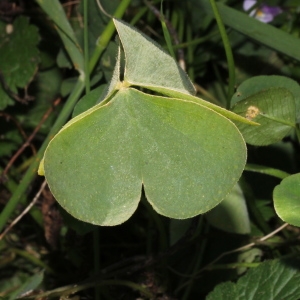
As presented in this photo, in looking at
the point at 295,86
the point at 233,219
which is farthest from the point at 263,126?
the point at 233,219

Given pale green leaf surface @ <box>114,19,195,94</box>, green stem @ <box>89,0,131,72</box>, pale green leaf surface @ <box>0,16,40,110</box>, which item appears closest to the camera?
pale green leaf surface @ <box>114,19,195,94</box>

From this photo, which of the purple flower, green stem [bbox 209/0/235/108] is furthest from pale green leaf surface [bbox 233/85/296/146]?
the purple flower

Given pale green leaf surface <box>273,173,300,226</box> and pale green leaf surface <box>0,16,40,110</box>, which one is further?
pale green leaf surface <box>0,16,40,110</box>

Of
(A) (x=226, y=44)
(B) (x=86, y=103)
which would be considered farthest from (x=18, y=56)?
(A) (x=226, y=44)

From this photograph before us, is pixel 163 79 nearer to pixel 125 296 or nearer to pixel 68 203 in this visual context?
pixel 68 203

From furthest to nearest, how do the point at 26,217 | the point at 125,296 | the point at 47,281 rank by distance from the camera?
the point at 26,217
the point at 47,281
the point at 125,296

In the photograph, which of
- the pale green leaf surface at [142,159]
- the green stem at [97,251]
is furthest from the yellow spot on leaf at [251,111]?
the green stem at [97,251]

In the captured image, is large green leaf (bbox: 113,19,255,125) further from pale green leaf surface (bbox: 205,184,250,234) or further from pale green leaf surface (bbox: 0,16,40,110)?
pale green leaf surface (bbox: 0,16,40,110)

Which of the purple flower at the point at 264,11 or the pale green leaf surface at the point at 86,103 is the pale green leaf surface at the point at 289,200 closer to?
the pale green leaf surface at the point at 86,103
